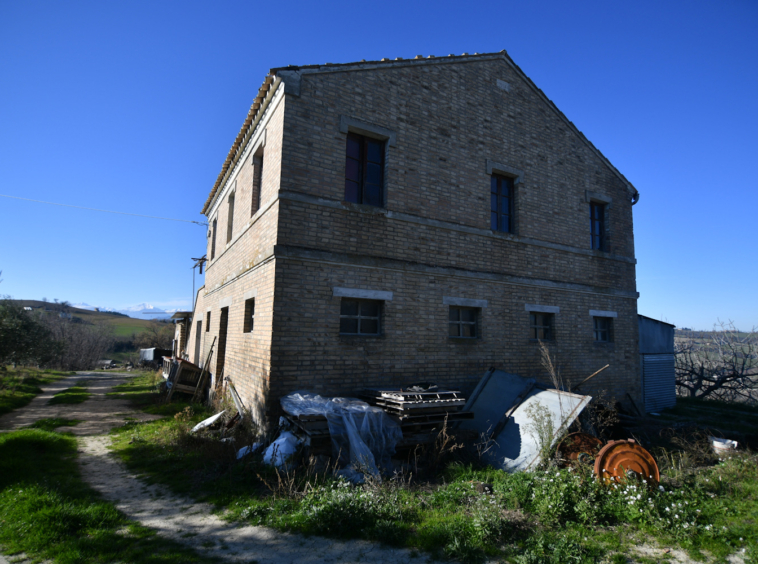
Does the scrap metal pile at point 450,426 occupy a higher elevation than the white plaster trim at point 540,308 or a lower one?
lower

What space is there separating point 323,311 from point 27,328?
20413 millimetres

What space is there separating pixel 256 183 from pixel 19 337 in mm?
15102

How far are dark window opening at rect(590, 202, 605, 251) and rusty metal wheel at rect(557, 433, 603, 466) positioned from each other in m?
7.31

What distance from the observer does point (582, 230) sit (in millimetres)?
11312

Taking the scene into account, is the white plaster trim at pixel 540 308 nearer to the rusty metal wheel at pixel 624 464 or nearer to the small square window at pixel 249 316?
the rusty metal wheel at pixel 624 464

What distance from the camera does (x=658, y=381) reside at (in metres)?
13.1

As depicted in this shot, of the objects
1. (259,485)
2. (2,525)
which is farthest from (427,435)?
(2,525)

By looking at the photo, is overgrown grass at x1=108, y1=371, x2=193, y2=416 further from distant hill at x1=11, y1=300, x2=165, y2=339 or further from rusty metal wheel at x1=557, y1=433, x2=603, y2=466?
distant hill at x1=11, y1=300, x2=165, y2=339

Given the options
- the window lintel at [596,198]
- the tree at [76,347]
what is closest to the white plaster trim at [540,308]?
the window lintel at [596,198]

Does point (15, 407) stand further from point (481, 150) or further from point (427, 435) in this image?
point (481, 150)

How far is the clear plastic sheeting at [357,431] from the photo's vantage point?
5.82 m

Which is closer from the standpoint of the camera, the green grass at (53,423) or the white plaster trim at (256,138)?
the white plaster trim at (256,138)

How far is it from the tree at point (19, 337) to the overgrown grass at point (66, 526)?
13907 mm

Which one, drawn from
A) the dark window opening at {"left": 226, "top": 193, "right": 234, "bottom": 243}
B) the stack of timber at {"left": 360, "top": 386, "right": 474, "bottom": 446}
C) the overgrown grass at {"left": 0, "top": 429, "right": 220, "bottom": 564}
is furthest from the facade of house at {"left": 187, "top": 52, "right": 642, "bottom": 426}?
the overgrown grass at {"left": 0, "top": 429, "right": 220, "bottom": 564}
